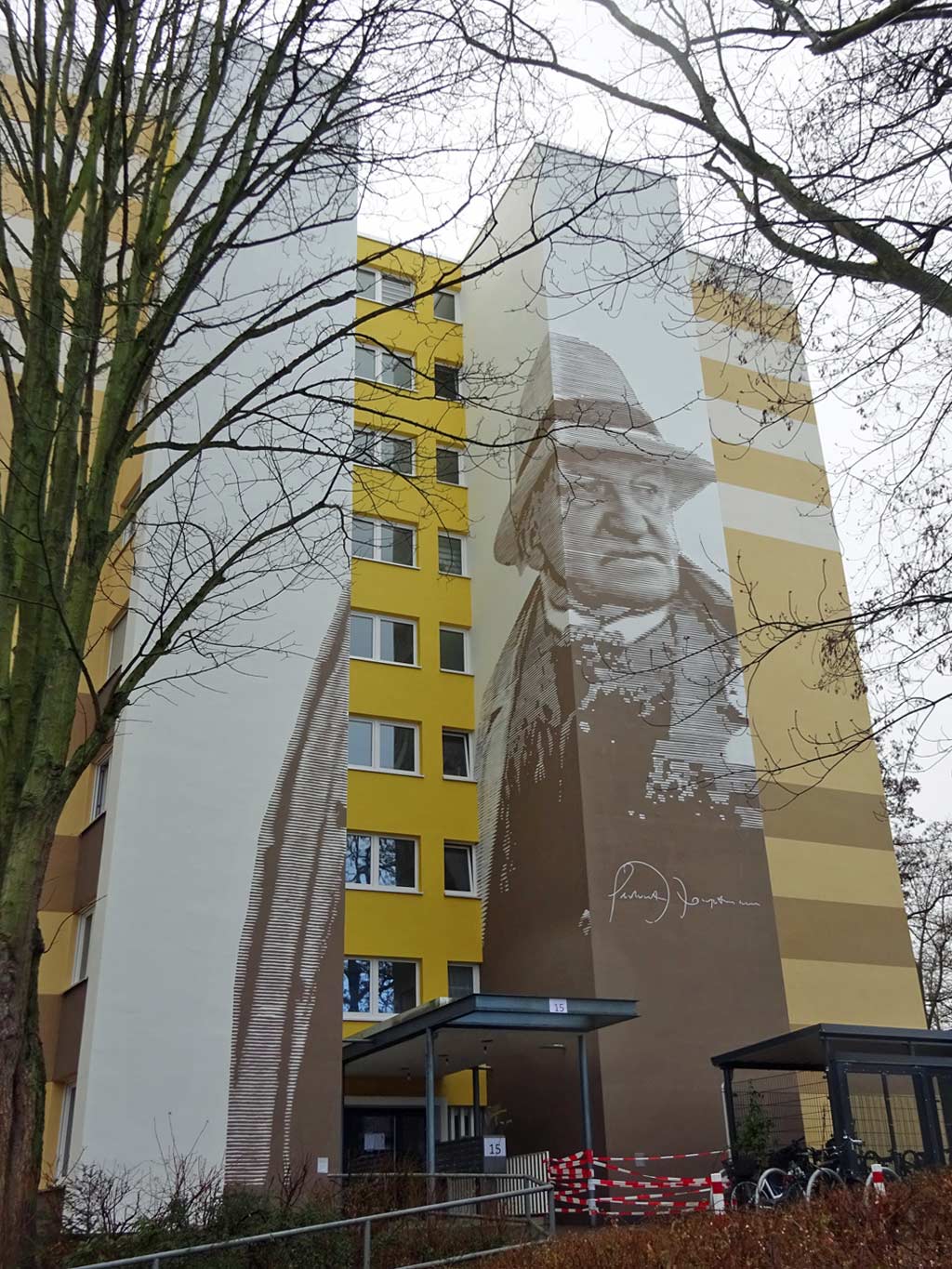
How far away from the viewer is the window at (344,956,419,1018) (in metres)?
21.0

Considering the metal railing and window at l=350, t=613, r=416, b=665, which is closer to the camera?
the metal railing

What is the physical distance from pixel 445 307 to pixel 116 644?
42.7ft

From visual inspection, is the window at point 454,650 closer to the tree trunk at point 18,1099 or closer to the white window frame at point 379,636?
the white window frame at point 379,636

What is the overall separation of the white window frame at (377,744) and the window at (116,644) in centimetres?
453

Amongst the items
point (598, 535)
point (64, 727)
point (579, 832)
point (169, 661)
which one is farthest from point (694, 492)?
point (64, 727)

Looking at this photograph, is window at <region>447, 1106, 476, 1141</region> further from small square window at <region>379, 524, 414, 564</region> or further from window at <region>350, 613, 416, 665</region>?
small square window at <region>379, 524, 414, 564</region>

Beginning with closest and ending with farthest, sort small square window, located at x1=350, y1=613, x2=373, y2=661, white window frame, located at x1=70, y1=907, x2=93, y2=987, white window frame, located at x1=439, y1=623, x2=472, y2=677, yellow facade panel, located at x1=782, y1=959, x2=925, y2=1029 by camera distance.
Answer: white window frame, located at x1=70, y1=907, x2=93, y2=987 → yellow facade panel, located at x1=782, y1=959, x2=925, y2=1029 → small square window, located at x1=350, y1=613, x2=373, y2=661 → white window frame, located at x1=439, y1=623, x2=472, y2=677

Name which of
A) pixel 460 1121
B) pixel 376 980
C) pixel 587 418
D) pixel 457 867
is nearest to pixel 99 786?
pixel 376 980

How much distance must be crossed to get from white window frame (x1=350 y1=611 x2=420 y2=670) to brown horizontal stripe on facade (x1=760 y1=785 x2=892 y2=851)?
7369 mm

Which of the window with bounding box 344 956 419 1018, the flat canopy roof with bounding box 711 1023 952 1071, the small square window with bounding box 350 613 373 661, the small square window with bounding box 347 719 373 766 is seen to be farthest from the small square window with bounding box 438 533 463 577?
the flat canopy roof with bounding box 711 1023 952 1071

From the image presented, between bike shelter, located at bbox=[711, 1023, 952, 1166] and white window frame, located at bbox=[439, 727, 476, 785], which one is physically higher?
white window frame, located at bbox=[439, 727, 476, 785]

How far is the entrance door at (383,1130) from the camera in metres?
21.1

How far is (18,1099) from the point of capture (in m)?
6.64

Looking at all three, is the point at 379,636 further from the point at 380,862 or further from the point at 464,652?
the point at 380,862
